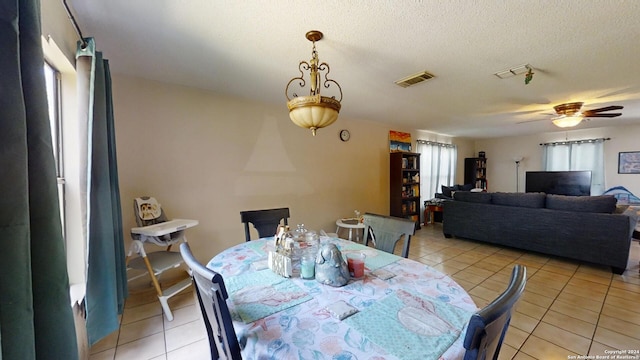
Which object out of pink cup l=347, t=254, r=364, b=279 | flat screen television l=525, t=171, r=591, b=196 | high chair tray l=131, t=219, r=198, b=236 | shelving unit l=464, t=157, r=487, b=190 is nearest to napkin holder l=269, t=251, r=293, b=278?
pink cup l=347, t=254, r=364, b=279

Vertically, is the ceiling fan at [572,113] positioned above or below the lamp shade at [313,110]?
above

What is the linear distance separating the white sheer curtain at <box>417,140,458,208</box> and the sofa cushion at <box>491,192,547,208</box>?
6.53 ft

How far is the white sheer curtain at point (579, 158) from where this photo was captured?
543cm

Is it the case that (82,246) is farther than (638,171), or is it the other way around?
(638,171)

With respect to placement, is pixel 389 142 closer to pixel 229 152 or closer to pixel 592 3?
pixel 229 152

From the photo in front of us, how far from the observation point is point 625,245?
2838mm

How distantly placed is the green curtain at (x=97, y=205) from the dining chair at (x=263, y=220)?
0.91 metres

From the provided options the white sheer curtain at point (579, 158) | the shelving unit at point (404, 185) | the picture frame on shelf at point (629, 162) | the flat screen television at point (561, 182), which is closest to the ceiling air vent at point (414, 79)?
the shelving unit at point (404, 185)

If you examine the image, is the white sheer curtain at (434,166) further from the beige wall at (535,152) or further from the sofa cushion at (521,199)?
the sofa cushion at (521,199)

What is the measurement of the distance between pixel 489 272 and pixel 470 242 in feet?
4.46

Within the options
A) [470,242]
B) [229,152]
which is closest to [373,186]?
[470,242]

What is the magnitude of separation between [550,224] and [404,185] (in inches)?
89.6

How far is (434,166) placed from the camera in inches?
241

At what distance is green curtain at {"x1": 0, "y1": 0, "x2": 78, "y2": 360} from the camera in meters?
0.47
